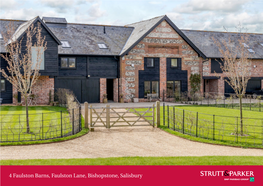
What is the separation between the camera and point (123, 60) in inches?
1152

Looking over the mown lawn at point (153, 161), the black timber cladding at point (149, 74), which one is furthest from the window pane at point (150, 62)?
the mown lawn at point (153, 161)

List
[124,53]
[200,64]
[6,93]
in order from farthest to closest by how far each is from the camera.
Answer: [200,64] < [124,53] < [6,93]

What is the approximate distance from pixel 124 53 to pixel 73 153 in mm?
19400

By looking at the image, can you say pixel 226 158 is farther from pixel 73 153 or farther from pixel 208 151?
pixel 73 153

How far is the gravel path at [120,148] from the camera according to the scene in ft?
33.6

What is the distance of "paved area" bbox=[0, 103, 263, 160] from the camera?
10227 millimetres

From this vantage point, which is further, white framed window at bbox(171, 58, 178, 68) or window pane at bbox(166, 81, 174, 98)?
white framed window at bbox(171, 58, 178, 68)

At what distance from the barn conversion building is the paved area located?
15.1 metres

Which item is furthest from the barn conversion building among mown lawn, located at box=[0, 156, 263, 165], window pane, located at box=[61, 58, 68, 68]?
mown lawn, located at box=[0, 156, 263, 165]

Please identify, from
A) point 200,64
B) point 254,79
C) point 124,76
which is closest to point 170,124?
point 124,76

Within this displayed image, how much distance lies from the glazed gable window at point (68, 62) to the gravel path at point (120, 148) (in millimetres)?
15831

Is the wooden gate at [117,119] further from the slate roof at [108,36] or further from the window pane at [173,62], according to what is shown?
the window pane at [173,62]

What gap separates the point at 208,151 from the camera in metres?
10.7

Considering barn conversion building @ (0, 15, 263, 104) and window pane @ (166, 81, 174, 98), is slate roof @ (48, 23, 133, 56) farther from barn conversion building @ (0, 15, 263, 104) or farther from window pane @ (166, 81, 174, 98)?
window pane @ (166, 81, 174, 98)
